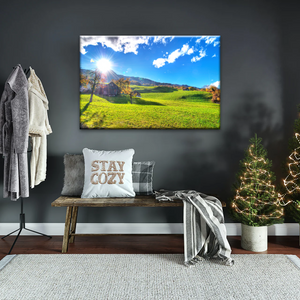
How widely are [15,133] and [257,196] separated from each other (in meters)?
2.19

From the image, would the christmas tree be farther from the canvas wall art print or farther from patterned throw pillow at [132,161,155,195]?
patterned throw pillow at [132,161,155,195]

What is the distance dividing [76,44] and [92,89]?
505 mm

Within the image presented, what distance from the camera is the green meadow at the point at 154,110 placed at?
109 inches

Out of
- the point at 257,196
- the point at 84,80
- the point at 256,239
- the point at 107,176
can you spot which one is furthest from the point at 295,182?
the point at 84,80

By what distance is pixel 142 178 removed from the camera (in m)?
2.60

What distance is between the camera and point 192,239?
214 centimetres

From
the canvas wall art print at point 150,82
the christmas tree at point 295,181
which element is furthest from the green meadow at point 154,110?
the christmas tree at point 295,181

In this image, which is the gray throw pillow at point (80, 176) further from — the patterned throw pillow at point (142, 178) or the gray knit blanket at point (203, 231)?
the gray knit blanket at point (203, 231)

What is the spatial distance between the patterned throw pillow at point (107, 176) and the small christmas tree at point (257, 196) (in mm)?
1006

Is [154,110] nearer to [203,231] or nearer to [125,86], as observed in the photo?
[125,86]

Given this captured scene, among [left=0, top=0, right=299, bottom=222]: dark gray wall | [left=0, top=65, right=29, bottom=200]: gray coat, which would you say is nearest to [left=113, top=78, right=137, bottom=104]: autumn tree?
[left=0, top=0, right=299, bottom=222]: dark gray wall

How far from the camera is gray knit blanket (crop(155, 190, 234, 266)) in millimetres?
2109

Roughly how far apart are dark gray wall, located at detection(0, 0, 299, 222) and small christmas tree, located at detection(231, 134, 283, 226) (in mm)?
406

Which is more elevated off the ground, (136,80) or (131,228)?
(136,80)
